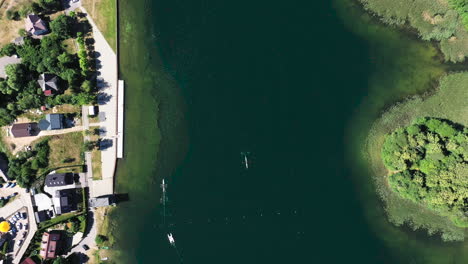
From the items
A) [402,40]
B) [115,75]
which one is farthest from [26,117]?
[402,40]

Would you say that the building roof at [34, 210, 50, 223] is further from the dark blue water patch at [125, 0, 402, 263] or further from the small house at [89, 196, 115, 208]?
the dark blue water patch at [125, 0, 402, 263]

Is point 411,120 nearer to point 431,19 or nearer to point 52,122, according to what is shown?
point 431,19

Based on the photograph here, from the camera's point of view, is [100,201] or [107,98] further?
[107,98]

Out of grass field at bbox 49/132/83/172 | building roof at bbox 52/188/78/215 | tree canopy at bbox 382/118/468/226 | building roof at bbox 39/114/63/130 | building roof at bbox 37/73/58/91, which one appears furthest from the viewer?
grass field at bbox 49/132/83/172

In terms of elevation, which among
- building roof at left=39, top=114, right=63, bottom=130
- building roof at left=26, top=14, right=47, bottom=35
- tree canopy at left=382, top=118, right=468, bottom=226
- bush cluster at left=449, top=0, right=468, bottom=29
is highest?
bush cluster at left=449, top=0, right=468, bottom=29

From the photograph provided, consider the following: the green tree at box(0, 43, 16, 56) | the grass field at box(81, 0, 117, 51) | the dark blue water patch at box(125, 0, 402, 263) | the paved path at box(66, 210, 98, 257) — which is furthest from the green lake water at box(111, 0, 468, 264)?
the green tree at box(0, 43, 16, 56)

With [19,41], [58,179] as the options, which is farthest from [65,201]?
[19,41]

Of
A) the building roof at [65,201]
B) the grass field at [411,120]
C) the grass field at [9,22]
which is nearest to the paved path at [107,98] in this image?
the building roof at [65,201]
